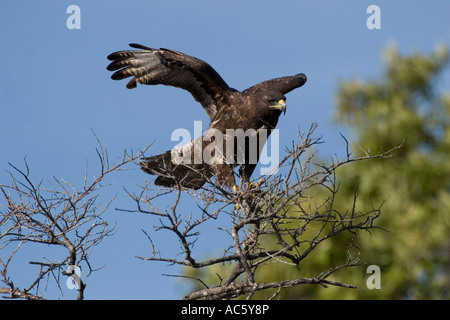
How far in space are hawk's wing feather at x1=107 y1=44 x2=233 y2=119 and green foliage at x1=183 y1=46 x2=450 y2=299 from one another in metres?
9.23

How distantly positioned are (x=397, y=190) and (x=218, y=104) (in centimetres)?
1620

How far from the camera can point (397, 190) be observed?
23.9 metres

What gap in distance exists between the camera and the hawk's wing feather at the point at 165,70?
8555 mm

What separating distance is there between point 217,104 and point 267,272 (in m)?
10.9

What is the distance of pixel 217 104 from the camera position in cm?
912

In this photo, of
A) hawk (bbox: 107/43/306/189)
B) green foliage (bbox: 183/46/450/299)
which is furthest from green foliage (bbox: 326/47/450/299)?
hawk (bbox: 107/43/306/189)

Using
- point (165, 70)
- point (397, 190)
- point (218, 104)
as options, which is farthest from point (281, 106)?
point (397, 190)

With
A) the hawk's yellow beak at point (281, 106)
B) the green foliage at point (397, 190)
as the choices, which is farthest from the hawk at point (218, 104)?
the green foliage at point (397, 190)

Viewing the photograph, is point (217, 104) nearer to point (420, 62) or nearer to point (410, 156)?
point (410, 156)

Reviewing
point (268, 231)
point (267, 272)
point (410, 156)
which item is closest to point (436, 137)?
point (410, 156)

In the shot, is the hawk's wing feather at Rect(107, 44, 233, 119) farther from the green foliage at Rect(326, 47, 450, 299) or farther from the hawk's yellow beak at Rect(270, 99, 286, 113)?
the green foliage at Rect(326, 47, 450, 299)

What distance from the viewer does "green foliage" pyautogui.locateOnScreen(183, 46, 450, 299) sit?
20.6 m
